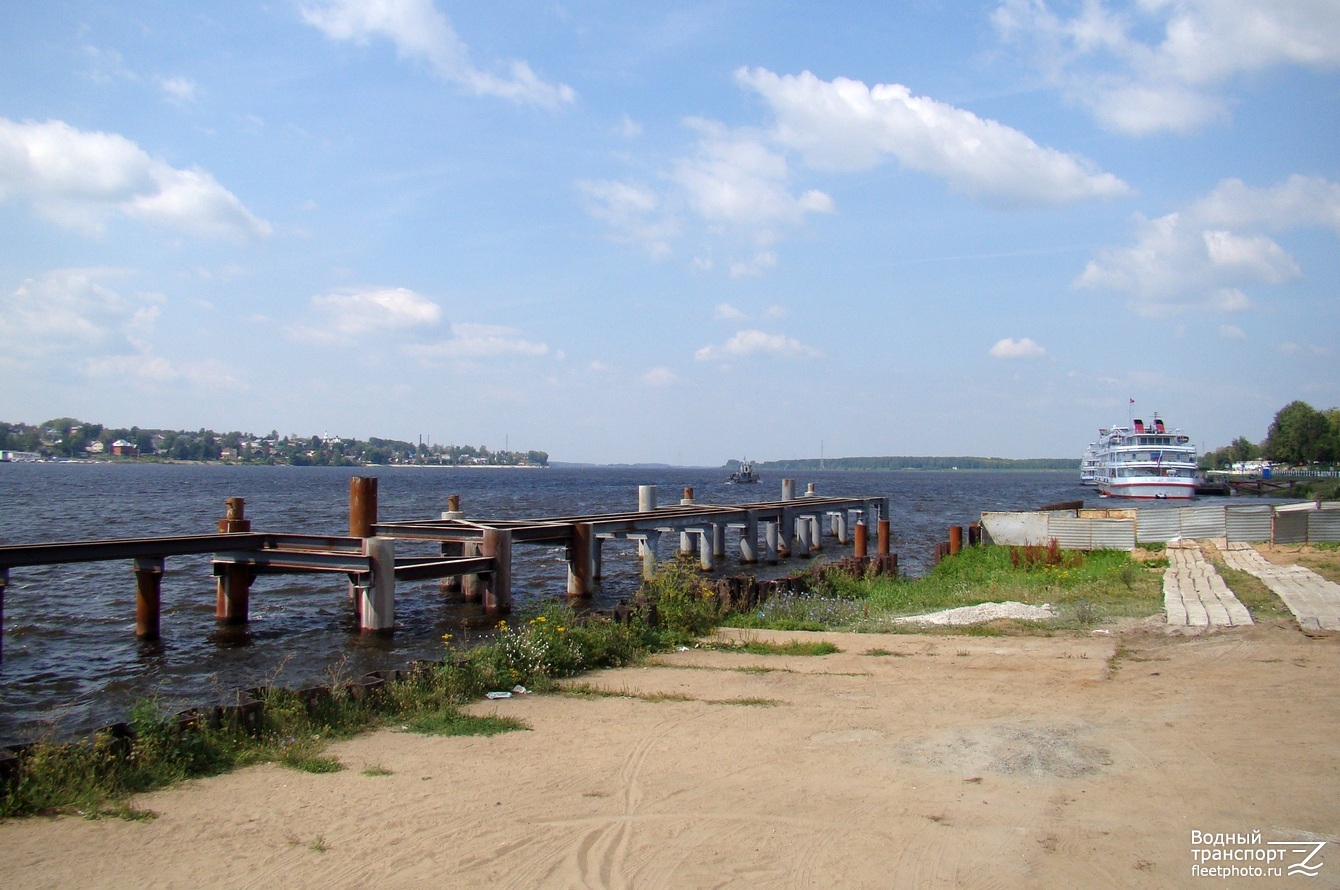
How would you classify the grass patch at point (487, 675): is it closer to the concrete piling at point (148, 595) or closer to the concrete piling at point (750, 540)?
the concrete piling at point (148, 595)

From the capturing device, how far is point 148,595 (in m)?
16.0

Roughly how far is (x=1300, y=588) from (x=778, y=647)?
9.12 meters

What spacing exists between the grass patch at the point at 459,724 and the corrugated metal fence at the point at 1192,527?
1920 centimetres

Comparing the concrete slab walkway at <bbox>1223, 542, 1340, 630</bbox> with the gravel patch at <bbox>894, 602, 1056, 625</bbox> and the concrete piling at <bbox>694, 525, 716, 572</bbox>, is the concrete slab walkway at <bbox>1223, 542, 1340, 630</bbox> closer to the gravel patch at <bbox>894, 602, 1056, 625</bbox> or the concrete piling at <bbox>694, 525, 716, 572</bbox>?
the gravel patch at <bbox>894, 602, 1056, 625</bbox>

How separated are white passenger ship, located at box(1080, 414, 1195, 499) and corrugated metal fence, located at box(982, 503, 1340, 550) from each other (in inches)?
2160

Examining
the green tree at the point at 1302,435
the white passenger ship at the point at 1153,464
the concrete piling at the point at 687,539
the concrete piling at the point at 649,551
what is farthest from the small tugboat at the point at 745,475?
the concrete piling at the point at 649,551

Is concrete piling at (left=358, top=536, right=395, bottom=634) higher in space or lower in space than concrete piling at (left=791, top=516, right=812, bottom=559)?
higher

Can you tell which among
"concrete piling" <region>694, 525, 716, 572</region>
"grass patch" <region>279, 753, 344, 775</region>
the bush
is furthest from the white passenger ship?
"grass patch" <region>279, 753, 344, 775</region>

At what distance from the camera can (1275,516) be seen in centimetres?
2319

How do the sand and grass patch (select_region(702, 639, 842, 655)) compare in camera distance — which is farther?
grass patch (select_region(702, 639, 842, 655))

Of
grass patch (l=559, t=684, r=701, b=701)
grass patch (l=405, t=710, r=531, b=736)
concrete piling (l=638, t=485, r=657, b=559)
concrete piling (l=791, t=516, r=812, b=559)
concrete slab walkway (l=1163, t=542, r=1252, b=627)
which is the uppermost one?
concrete piling (l=638, t=485, r=657, b=559)

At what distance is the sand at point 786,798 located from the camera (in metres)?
5.09

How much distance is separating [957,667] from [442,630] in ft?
32.9

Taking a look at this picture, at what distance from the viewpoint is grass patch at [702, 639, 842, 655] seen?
1190cm
